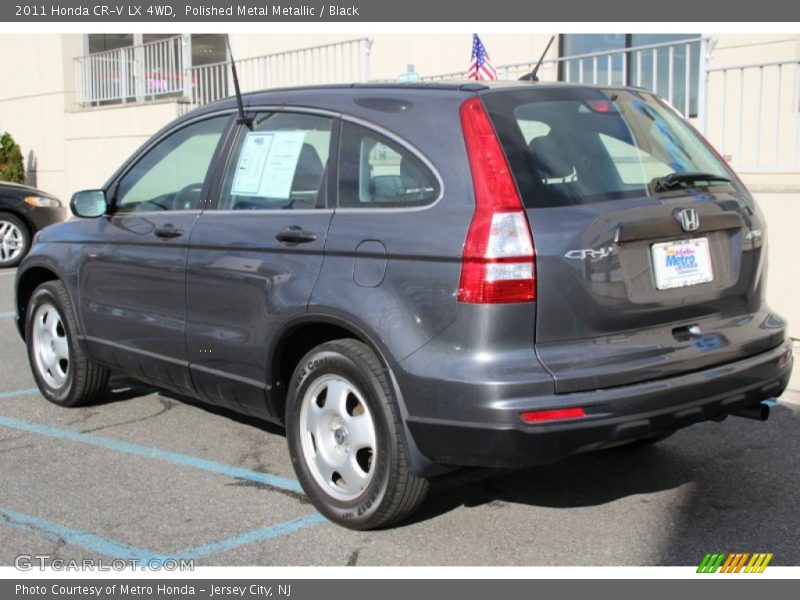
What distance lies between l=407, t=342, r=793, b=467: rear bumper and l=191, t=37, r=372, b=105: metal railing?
884cm

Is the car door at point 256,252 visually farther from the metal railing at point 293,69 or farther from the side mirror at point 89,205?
the metal railing at point 293,69

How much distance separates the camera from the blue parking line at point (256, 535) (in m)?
3.92

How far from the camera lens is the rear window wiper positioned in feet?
12.9

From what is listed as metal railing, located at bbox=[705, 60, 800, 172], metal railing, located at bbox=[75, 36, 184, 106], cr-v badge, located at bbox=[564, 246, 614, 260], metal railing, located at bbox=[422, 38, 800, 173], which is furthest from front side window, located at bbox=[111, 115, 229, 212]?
metal railing, located at bbox=[75, 36, 184, 106]

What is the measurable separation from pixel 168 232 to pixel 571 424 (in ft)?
8.10

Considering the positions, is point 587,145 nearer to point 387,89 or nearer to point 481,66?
point 387,89

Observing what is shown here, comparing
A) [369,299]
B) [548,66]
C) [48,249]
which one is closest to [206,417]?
[48,249]

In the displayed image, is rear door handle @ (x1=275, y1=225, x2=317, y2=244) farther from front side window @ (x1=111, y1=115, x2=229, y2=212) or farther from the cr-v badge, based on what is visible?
the cr-v badge

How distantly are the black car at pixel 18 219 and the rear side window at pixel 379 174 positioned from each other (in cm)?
1019

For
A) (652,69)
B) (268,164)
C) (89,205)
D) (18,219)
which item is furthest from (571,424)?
(18,219)

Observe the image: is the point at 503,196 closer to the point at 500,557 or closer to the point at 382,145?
the point at 382,145

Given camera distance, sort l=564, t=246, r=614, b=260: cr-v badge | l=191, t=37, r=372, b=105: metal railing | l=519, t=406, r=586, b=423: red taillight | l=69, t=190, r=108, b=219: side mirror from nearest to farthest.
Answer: l=519, t=406, r=586, b=423: red taillight < l=564, t=246, r=614, b=260: cr-v badge < l=69, t=190, r=108, b=219: side mirror < l=191, t=37, r=372, b=105: metal railing

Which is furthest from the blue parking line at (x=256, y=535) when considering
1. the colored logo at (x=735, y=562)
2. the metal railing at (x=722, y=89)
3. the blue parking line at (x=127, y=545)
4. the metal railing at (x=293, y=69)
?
the metal railing at (x=293, y=69)

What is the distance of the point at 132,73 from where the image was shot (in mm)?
17156
